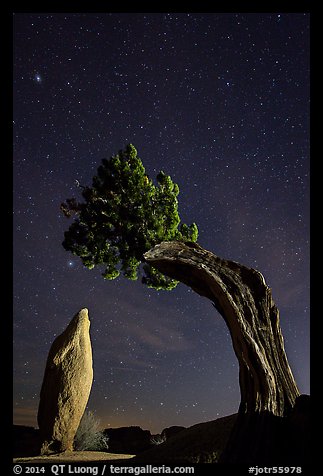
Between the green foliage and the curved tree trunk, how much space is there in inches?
133

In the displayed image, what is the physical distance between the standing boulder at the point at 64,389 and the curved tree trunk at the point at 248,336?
6937mm

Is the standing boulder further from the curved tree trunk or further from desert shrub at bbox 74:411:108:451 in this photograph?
the curved tree trunk

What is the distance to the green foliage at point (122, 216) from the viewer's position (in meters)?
13.8

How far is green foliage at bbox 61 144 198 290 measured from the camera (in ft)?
45.3

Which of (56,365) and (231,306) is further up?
(231,306)

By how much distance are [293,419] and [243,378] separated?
1358 millimetres

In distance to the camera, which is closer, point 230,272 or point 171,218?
point 230,272

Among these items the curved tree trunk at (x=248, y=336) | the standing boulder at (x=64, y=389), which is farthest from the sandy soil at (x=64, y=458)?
the curved tree trunk at (x=248, y=336)

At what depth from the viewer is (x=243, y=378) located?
908cm

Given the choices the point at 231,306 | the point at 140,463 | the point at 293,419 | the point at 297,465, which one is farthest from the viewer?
the point at 231,306

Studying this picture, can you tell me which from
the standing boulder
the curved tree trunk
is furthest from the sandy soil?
the curved tree trunk

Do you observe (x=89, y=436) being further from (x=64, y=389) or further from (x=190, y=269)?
(x=190, y=269)

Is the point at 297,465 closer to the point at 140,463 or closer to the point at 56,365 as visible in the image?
the point at 140,463
